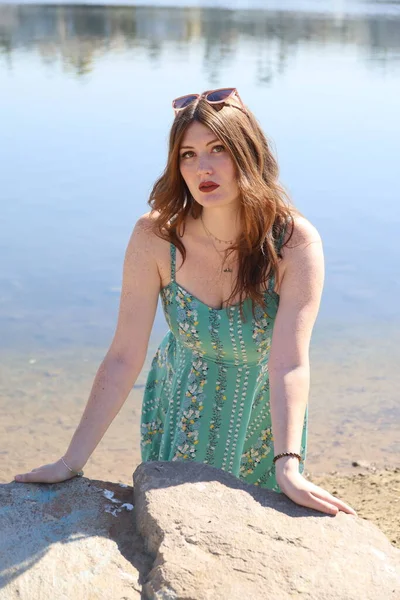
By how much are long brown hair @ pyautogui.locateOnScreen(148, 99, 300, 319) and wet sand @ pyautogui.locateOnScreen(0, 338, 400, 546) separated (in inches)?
67.8

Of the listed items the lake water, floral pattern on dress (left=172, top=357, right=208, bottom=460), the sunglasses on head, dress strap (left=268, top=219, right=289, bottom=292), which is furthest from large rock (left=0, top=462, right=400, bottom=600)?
the lake water

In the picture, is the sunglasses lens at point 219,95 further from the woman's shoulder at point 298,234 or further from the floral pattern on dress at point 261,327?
the floral pattern on dress at point 261,327

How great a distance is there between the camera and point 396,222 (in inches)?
320

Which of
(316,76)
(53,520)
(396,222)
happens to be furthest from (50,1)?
(53,520)

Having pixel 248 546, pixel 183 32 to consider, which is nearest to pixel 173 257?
pixel 248 546

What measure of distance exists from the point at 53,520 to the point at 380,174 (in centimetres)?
783

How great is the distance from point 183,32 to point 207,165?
63.2 feet

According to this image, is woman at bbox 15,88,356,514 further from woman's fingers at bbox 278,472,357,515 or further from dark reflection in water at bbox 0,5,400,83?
dark reflection in water at bbox 0,5,400,83

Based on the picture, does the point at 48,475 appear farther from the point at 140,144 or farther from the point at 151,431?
the point at 140,144

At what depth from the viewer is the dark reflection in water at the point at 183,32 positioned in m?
17.9

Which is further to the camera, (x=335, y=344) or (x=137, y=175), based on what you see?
(x=137, y=175)

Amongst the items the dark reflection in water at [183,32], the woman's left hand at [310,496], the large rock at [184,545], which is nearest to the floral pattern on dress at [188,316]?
the large rock at [184,545]

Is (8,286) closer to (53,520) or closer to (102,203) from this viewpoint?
(102,203)

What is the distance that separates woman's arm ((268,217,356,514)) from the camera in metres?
2.32
